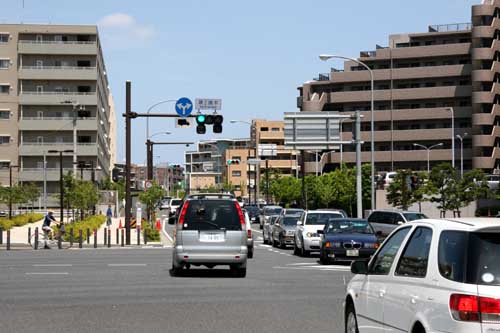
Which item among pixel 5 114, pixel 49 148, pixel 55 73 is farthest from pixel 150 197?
pixel 5 114

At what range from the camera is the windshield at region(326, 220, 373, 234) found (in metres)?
29.1

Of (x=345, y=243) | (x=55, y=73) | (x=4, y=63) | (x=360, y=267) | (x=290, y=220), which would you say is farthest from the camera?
(x=4, y=63)

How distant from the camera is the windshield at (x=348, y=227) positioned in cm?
2909

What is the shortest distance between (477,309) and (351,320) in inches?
129

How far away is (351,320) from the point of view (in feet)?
32.7

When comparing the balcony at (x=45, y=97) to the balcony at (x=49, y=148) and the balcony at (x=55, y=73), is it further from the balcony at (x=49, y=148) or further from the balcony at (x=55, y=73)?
the balcony at (x=49, y=148)

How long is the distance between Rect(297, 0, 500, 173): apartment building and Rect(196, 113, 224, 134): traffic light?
64456 millimetres

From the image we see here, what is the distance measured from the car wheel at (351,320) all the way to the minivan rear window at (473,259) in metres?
2.57

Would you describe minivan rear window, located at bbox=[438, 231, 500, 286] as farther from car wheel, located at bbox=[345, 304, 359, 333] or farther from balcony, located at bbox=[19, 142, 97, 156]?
balcony, located at bbox=[19, 142, 97, 156]

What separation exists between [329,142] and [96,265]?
28117 mm

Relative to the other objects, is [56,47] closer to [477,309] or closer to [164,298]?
[164,298]

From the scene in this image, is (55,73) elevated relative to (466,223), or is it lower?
elevated

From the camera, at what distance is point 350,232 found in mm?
28969

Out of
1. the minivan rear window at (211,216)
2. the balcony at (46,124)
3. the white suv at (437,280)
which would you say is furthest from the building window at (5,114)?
the white suv at (437,280)
